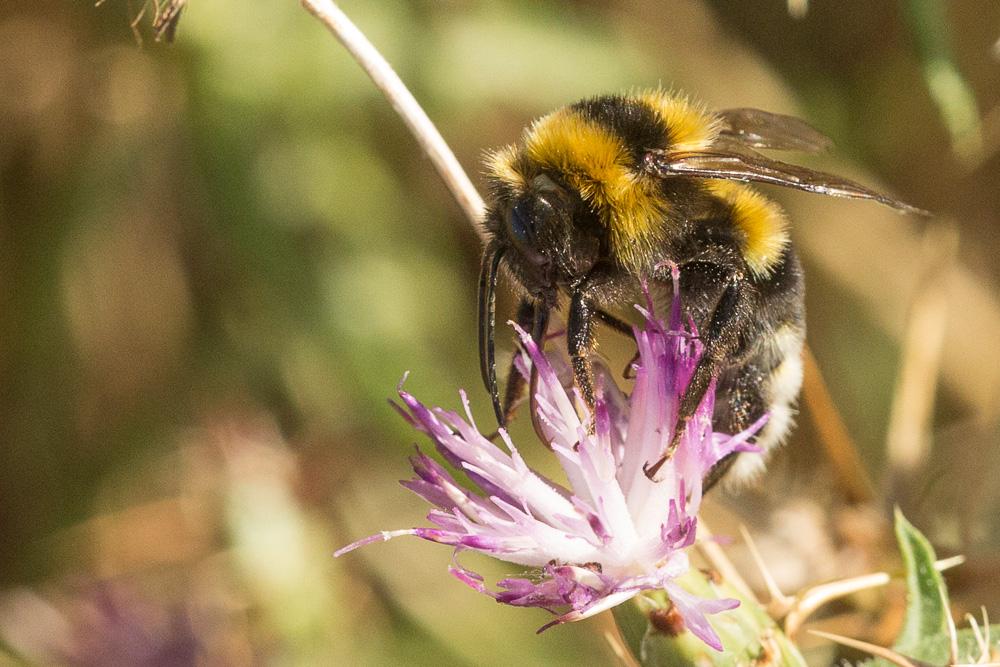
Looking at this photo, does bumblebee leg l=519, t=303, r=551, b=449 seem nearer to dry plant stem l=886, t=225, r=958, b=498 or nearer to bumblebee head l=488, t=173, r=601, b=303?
bumblebee head l=488, t=173, r=601, b=303

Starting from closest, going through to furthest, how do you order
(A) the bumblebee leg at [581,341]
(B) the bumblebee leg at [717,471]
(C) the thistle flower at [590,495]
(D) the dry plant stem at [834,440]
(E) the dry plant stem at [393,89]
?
1. (C) the thistle flower at [590,495]
2. (A) the bumblebee leg at [581,341]
3. (B) the bumblebee leg at [717,471]
4. (E) the dry plant stem at [393,89]
5. (D) the dry plant stem at [834,440]

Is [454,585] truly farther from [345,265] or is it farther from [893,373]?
[893,373]

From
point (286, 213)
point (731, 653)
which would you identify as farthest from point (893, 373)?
point (731, 653)

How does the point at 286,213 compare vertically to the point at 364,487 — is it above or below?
above

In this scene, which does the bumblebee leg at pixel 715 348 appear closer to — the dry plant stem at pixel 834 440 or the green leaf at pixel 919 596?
the green leaf at pixel 919 596

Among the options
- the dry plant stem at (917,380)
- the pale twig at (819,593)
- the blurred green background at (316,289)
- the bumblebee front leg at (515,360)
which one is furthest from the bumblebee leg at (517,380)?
the dry plant stem at (917,380)

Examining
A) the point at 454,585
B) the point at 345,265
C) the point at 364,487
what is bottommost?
the point at 454,585

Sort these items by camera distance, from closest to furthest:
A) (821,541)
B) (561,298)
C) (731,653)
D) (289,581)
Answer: (731,653)
(561,298)
(821,541)
(289,581)
